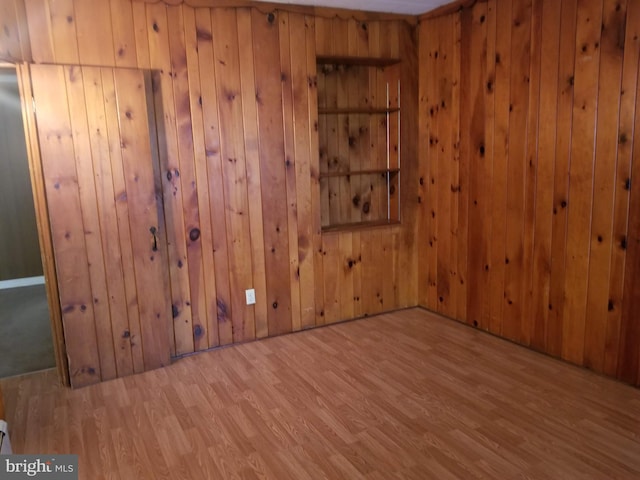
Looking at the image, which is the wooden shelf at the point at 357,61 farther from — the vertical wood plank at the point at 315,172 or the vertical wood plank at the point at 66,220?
the vertical wood plank at the point at 66,220

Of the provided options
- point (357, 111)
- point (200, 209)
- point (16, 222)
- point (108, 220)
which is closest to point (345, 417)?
point (200, 209)

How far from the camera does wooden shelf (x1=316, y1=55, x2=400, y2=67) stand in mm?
3846

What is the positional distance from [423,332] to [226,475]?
2078mm

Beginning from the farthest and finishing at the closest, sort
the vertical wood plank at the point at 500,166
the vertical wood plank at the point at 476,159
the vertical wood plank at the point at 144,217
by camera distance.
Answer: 1. the vertical wood plank at the point at 476,159
2. the vertical wood plank at the point at 500,166
3. the vertical wood plank at the point at 144,217

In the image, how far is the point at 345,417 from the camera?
8.55ft

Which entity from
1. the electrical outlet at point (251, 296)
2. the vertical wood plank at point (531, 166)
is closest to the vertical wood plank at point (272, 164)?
the electrical outlet at point (251, 296)

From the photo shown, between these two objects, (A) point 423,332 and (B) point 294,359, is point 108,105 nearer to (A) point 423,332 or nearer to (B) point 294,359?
(B) point 294,359

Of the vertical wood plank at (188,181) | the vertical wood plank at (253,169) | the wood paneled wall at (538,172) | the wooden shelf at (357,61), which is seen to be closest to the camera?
the wood paneled wall at (538,172)

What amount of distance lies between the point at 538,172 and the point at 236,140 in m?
2.09

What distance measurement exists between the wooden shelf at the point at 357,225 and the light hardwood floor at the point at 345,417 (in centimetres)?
99

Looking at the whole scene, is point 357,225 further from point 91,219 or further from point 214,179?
point 91,219

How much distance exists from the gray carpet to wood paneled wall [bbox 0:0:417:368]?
1.06 m

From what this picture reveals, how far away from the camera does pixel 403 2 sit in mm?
3670

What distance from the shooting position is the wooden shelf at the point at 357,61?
3846 mm
